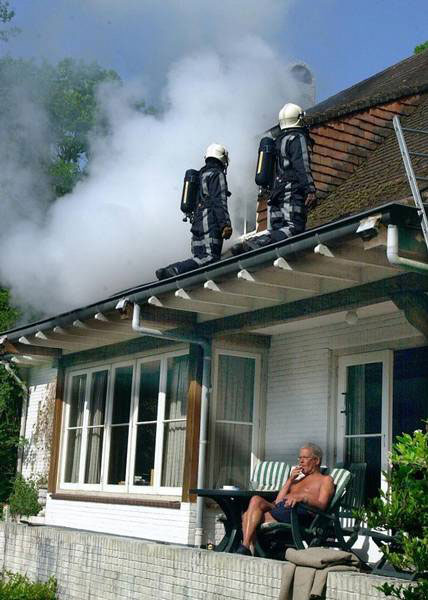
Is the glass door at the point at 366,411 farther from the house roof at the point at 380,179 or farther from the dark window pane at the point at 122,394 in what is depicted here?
the dark window pane at the point at 122,394

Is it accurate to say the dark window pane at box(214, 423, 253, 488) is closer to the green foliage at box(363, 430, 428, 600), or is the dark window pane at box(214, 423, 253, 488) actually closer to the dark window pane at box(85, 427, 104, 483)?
the dark window pane at box(85, 427, 104, 483)

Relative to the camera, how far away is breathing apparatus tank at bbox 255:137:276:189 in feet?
37.6

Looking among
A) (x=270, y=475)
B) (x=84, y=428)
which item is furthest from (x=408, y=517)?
(x=84, y=428)

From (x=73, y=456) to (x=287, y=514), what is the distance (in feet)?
20.1

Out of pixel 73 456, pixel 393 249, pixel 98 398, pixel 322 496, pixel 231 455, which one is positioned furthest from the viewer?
pixel 73 456

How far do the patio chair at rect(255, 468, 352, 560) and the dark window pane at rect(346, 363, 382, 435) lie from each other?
1013 millimetres

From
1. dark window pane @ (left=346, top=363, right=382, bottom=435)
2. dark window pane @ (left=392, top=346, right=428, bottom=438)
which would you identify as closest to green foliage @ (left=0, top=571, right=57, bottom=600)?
dark window pane @ (left=346, top=363, right=382, bottom=435)

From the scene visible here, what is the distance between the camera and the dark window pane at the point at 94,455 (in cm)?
1352

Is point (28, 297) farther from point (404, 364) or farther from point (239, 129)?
point (404, 364)

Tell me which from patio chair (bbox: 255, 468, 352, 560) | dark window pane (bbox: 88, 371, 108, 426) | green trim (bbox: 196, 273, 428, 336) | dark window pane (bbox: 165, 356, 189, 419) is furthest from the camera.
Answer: dark window pane (bbox: 88, 371, 108, 426)

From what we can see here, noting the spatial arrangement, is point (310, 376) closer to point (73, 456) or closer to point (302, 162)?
point (302, 162)

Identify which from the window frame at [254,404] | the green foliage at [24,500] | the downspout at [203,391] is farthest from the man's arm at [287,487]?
the green foliage at [24,500]

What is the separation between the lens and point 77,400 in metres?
14.5

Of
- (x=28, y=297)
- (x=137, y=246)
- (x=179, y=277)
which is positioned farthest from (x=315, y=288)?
(x=28, y=297)
